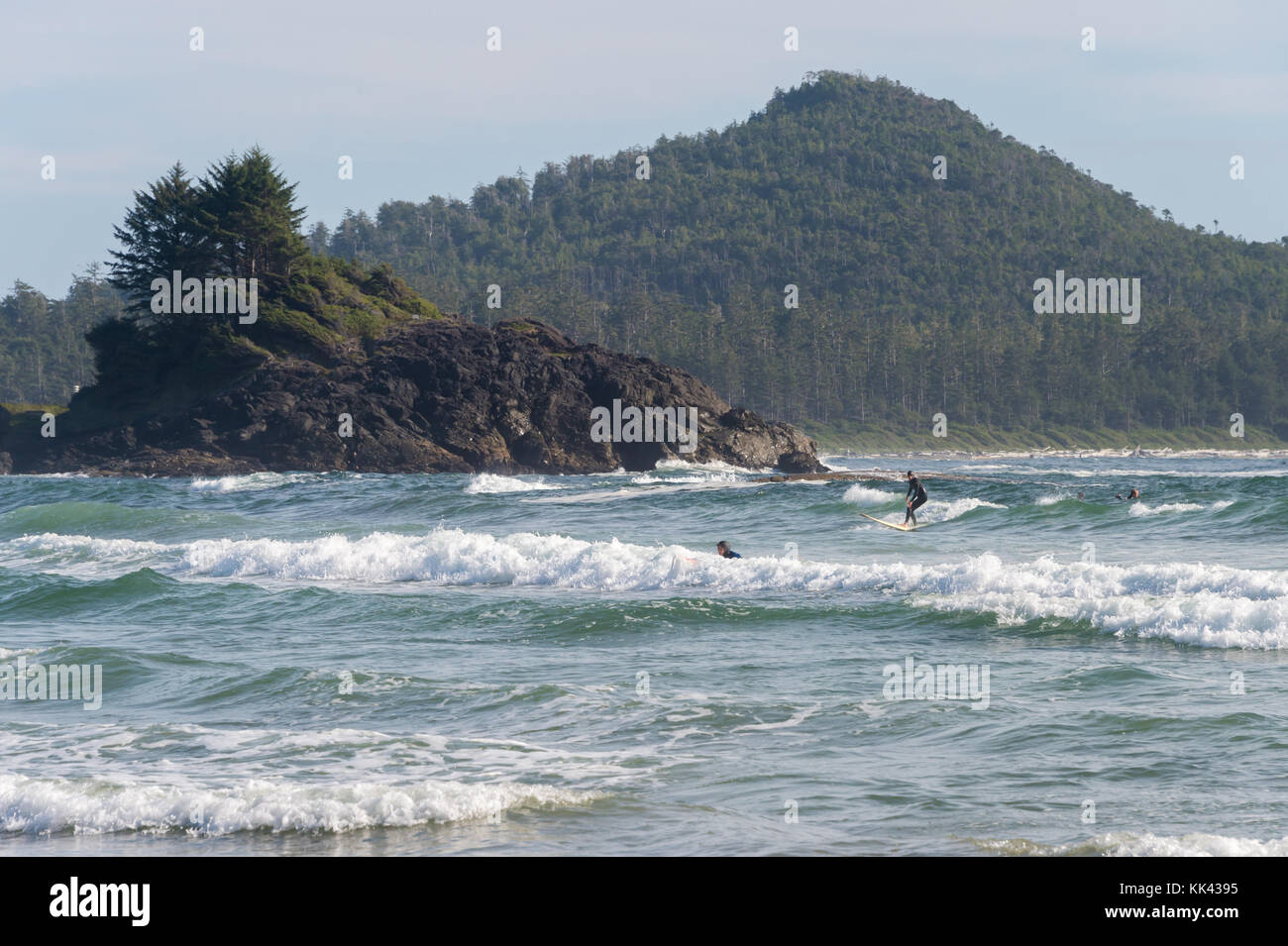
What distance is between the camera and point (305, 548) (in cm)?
2608

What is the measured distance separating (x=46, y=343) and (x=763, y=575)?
137 m

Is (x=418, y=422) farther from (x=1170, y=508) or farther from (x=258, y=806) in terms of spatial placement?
(x=258, y=806)

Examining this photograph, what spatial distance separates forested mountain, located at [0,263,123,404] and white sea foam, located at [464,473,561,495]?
86885 millimetres

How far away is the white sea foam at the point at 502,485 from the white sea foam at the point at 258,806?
3589 cm

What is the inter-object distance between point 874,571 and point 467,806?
42.5 ft

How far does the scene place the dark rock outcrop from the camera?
64625 millimetres

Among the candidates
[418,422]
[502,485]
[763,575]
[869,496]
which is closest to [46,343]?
[418,422]

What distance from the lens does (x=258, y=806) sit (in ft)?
29.2

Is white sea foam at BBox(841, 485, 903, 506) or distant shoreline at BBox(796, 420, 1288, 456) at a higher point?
distant shoreline at BBox(796, 420, 1288, 456)

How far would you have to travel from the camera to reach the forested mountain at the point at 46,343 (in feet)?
425

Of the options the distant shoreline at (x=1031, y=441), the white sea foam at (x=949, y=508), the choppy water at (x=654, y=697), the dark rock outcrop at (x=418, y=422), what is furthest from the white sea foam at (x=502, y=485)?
the distant shoreline at (x=1031, y=441)

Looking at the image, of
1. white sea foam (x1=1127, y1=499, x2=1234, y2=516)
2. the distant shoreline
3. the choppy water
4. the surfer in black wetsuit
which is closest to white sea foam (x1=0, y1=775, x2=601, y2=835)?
the choppy water

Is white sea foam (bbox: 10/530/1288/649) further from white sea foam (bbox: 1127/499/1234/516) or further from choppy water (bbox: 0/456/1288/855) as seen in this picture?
white sea foam (bbox: 1127/499/1234/516)

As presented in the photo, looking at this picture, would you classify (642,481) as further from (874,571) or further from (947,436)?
(947,436)
